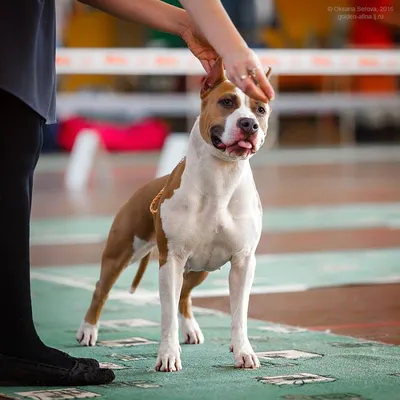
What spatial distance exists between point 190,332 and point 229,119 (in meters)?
1.19

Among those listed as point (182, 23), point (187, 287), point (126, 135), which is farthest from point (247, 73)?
point (126, 135)

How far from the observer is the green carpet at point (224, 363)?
12.0ft

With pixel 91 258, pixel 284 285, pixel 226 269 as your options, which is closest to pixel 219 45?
pixel 284 285

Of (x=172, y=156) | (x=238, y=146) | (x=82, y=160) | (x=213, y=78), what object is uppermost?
(x=82, y=160)

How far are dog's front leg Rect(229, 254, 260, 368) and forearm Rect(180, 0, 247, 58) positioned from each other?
102 cm

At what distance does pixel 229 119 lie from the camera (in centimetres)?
397

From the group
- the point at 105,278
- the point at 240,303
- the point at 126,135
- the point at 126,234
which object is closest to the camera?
the point at 240,303

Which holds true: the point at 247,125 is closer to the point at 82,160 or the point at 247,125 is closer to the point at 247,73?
the point at 247,73

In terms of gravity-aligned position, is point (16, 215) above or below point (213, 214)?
below

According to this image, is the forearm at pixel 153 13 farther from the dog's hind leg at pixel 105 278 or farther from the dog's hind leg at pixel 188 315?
the dog's hind leg at pixel 188 315

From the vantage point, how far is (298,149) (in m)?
19.9

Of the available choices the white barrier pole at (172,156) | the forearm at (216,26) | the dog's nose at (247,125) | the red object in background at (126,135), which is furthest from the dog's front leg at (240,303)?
the red object in background at (126,135)

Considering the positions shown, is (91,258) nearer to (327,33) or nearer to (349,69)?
(349,69)

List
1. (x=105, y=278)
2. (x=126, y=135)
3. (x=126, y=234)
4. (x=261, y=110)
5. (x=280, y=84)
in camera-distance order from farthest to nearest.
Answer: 1. (x=280, y=84)
2. (x=126, y=135)
3. (x=105, y=278)
4. (x=126, y=234)
5. (x=261, y=110)
